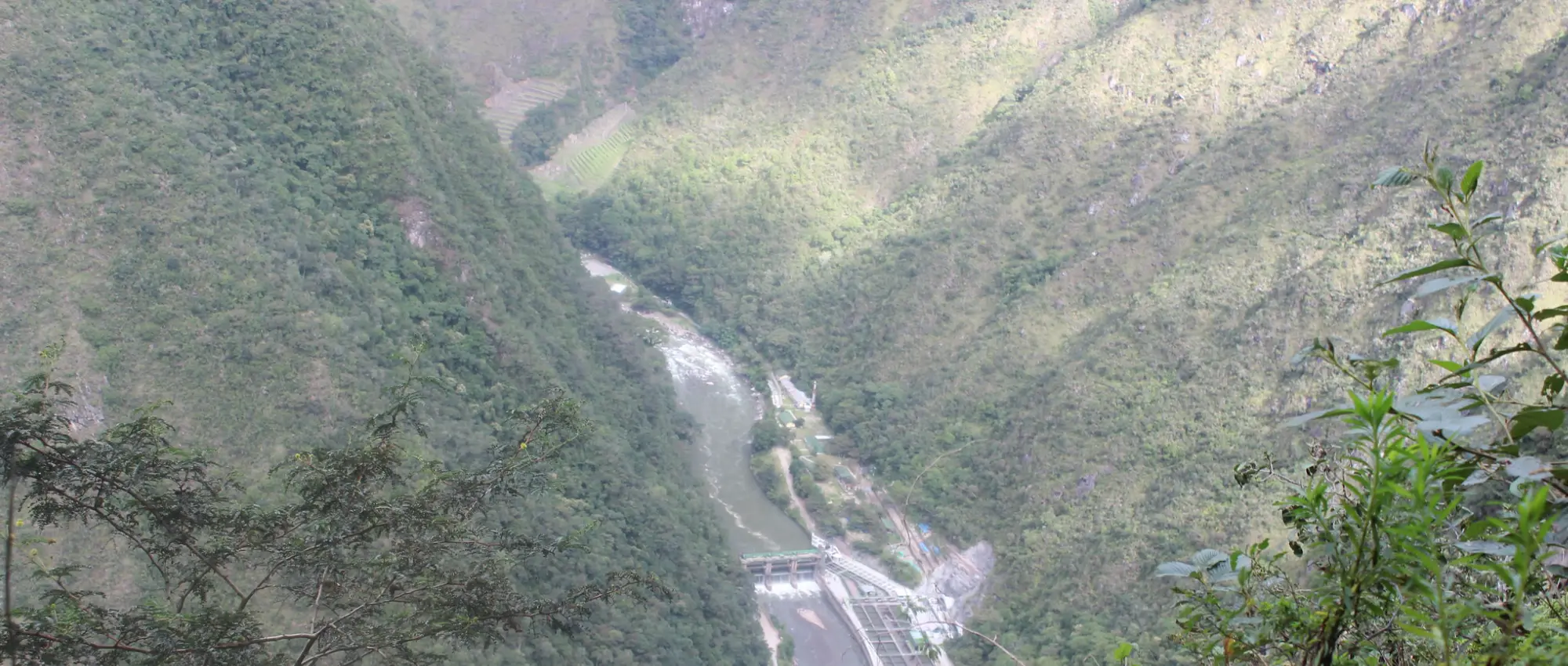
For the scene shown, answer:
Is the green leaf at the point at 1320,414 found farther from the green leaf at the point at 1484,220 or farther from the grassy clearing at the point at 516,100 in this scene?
the grassy clearing at the point at 516,100

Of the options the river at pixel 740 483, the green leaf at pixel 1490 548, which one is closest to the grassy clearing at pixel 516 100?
the river at pixel 740 483

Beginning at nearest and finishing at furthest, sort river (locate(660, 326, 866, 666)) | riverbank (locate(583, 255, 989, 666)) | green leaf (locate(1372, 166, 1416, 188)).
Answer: green leaf (locate(1372, 166, 1416, 188))
riverbank (locate(583, 255, 989, 666))
river (locate(660, 326, 866, 666))

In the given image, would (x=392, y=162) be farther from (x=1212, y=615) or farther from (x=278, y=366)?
(x=1212, y=615)

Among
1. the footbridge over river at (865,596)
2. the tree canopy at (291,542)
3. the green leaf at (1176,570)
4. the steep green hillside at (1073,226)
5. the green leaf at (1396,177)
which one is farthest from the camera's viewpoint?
the footbridge over river at (865,596)

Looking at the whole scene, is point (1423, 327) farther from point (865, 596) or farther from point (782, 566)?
point (782, 566)

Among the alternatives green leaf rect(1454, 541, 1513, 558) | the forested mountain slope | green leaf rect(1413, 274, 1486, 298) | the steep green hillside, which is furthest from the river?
green leaf rect(1413, 274, 1486, 298)

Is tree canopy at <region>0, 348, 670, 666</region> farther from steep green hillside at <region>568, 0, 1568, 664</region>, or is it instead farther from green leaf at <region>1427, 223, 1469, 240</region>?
steep green hillside at <region>568, 0, 1568, 664</region>
